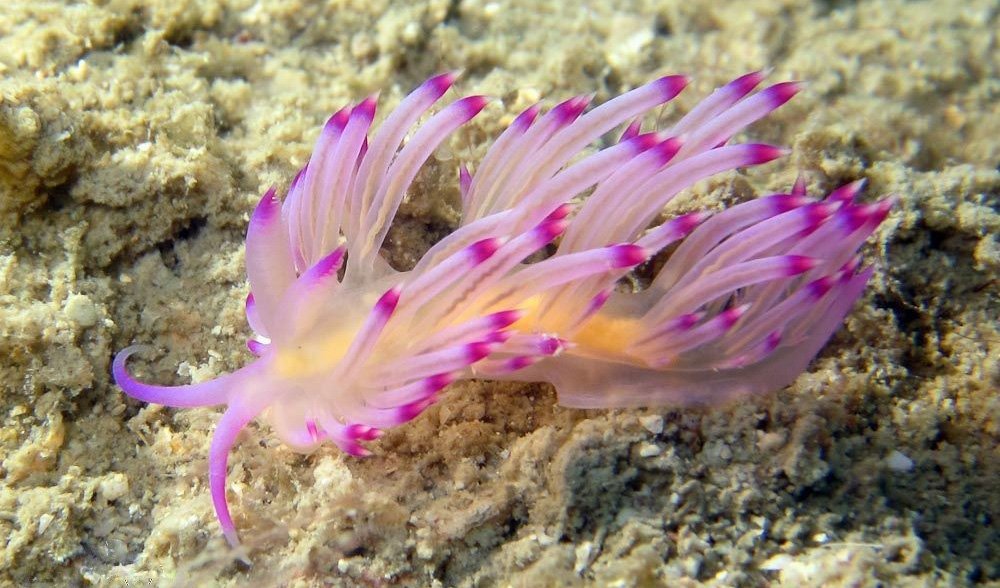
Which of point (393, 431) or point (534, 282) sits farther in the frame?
point (393, 431)

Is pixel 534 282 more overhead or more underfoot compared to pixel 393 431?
more overhead

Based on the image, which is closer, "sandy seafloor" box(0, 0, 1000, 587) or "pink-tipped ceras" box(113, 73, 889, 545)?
"pink-tipped ceras" box(113, 73, 889, 545)

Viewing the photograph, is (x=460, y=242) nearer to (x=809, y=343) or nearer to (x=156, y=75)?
(x=809, y=343)

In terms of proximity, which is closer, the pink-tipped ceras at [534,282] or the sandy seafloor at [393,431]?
the pink-tipped ceras at [534,282]
